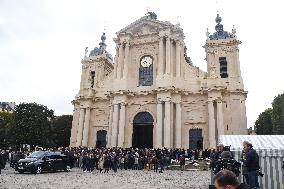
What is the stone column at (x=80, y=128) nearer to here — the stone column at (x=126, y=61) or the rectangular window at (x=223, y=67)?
the stone column at (x=126, y=61)

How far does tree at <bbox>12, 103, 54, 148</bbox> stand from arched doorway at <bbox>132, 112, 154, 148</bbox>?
10710 mm

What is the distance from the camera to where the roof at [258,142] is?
11.2 metres

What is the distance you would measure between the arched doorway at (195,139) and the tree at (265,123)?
2182 cm

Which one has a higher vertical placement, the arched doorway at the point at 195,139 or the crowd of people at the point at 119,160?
the arched doorway at the point at 195,139

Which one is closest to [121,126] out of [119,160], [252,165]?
[119,160]

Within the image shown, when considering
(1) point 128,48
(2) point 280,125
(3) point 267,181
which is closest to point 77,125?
(1) point 128,48

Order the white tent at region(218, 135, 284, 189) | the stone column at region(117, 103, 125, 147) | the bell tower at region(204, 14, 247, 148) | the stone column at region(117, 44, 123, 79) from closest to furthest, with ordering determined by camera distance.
A: the white tent at region(218, 135, 284, 189)
the bell tower at region(204, 14, 247, 148)
the stone column at region(117, 103, 125, 147)
the stone column at region(117, 44, 123, 79)

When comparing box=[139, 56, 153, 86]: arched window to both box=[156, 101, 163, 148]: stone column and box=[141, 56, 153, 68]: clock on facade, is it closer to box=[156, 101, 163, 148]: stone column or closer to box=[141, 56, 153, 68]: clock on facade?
box=[141, 56, 153, 68]: clock on facade

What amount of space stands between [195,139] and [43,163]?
16.9 metres

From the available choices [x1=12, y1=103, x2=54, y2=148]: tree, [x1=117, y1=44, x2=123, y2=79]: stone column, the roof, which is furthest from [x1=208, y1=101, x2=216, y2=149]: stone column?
[x1=12, y1=103, x2=54, y2=148]: tree

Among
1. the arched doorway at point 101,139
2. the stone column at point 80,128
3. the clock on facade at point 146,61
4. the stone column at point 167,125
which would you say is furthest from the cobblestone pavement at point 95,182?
the clock on facade at point 146,61

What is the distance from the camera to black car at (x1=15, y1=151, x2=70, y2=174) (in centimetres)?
1666

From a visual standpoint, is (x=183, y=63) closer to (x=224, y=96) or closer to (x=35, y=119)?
(x=224, y=96)

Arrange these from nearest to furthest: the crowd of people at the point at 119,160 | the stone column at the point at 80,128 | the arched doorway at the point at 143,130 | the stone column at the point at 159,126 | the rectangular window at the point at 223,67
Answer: the crowd of people at the point at 119,160 < the stone column at the point at 159,126 < the arched doorway at the point at 143,130 < the rectangular window at the point at 223,67 < the stone column at the point at 80,128
